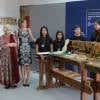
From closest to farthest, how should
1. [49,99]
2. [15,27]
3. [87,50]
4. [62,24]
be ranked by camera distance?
[87,50] → [49,99] → [62,24] → [15,27]

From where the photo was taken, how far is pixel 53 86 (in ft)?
17.2

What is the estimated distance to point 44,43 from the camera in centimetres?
538

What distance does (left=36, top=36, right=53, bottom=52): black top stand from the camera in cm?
536

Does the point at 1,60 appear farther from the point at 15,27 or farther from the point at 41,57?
the point at 15,27

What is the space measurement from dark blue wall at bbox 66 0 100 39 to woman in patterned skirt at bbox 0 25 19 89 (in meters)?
1.42

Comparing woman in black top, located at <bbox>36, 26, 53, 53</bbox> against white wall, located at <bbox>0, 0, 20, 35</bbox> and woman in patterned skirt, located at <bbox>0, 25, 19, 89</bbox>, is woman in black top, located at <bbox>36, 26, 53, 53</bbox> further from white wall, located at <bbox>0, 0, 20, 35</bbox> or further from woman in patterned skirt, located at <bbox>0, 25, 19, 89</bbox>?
white wall, located at <bbox>0, 0, 20, 35</bbox>

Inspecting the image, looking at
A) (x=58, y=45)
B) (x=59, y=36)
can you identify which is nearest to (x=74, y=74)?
(x=58, y=45)

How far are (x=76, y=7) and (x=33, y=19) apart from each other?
1.37 metres

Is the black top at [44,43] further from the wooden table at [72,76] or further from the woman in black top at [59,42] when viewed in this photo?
the wooden table at [72,76]

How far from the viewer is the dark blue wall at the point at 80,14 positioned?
Result: 5.37 meters

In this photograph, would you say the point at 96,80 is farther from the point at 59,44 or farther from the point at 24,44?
the point at 24,44

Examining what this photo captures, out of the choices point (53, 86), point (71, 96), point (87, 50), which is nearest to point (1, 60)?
point (53, 86)

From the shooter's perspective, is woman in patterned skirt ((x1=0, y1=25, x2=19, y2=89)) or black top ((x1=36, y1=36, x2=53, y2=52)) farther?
black top ((x1=36, y1=36, x2=53, y2=52))

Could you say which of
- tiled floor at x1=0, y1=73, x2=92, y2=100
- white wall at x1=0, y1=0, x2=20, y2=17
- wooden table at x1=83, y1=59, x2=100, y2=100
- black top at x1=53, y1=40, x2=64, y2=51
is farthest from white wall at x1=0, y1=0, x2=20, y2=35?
wooden table at x1=83, y1=59, x2=100, y2=100
